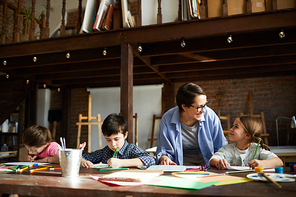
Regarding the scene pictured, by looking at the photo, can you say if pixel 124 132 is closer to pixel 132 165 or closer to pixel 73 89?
pixel 132 165

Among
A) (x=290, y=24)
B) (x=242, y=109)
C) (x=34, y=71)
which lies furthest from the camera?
(x=242, y=109)

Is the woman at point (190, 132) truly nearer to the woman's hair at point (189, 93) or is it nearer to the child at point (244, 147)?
the woman's hair at point (189, 93)

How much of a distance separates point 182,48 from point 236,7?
999mm

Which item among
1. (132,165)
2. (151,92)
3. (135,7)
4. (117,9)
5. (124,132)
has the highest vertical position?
(135,7)

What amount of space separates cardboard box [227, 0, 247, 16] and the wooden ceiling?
0.15 metres

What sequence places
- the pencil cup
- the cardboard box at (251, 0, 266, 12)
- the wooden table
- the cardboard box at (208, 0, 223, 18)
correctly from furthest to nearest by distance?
the cardboard box at (208, 0, 223, 18), the cardboard box at (251, 0, 266, 12), the pencil cup, the wooden table

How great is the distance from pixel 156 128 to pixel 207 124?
13.5 ft

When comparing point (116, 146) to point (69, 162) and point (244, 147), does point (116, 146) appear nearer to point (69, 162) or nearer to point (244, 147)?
point (69, 162)

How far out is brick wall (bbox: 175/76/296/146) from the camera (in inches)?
223

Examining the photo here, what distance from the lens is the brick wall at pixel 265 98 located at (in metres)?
5.66

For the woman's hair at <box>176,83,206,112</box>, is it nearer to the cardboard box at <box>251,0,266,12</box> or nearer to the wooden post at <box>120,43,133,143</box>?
the wooden post at <box>120,43,133,143</box>

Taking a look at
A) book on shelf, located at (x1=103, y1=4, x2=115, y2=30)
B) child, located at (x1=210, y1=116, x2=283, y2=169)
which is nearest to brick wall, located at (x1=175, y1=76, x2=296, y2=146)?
book on shelf, located at (x1=103, y1=4, x2=115, y2=30)

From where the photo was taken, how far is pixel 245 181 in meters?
1.07

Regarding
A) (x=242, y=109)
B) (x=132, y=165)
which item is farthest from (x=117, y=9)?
(x=242, y=109)
